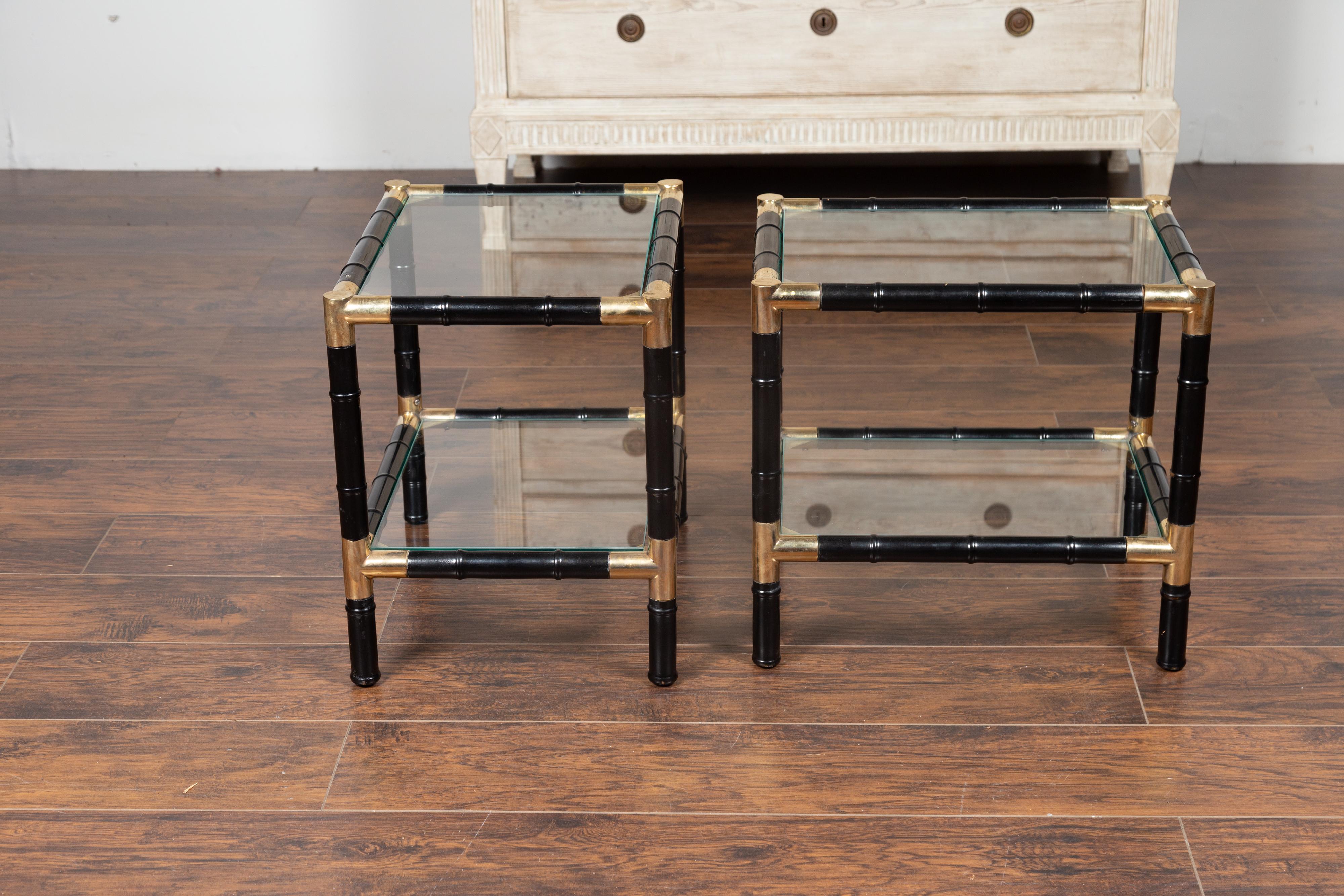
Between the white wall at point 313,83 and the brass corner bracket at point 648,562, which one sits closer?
the brass corner bracket at point 648,562

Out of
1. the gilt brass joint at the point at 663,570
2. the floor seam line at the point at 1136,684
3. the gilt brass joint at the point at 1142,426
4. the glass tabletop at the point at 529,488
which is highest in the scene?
the gilt brass joint at the point at 1142,426

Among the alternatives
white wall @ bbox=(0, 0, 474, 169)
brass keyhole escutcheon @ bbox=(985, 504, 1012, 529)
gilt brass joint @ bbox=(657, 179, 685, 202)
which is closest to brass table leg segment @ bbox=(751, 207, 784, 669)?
gilt brass joint @ bbox=(657, 179, 685, 202)

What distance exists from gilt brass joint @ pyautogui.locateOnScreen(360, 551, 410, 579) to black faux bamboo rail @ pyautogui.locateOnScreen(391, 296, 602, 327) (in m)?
0.24

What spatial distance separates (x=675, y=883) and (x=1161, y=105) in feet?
5.85

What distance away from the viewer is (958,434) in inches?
65.2

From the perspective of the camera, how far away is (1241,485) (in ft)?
6.03

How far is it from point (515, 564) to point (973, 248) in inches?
22.6

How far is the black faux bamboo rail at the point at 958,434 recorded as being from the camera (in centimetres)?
165

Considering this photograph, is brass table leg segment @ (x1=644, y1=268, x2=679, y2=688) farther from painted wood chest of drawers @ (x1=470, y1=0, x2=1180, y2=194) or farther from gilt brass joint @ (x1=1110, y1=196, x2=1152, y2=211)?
painted wood chest of drawers @ (x1=470, y1=0, x2=1180, y2=194)

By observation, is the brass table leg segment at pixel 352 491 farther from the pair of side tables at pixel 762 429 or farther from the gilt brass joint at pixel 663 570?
the gilt brass joint at pixel 663 570

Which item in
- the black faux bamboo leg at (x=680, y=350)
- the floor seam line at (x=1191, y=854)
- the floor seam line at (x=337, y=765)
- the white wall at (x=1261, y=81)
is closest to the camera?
the floor seam line at (x=1191, y=854)

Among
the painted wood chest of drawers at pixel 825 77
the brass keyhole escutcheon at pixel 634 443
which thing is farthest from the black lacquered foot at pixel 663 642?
the painted wood chest of drawers at pixel 825 77

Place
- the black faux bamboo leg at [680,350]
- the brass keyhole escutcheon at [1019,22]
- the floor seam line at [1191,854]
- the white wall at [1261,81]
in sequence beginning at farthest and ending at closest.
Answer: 1. the white wall at [1261,81]
2. the brass keyhole escutcheon at [1019,22]
3. the black faux bamboo leg at [680,350]
4. the floor seam line at [1191,854]

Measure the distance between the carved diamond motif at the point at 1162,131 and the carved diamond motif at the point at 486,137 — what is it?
113 centimetres
